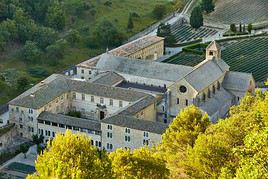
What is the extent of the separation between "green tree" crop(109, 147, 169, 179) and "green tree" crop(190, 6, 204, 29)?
60.5 m

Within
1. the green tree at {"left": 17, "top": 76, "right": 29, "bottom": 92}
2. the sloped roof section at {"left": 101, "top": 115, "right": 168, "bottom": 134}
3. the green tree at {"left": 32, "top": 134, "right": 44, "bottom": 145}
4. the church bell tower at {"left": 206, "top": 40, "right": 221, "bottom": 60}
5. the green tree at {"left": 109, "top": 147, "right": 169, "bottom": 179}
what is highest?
the green tree at {"left": 109, "top": 147, "right": 169, "bottom": 179}

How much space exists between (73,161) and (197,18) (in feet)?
212

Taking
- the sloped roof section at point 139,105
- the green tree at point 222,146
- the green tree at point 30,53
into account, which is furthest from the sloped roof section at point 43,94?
the green tree at point 222,146

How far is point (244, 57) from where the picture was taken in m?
76.1

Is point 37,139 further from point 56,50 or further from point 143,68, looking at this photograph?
point 56,50

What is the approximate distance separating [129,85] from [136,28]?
1206 inches

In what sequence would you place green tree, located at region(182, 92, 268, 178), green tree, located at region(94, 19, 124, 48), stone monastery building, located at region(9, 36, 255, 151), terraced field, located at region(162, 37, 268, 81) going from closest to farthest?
green tree, located at region(182, 92, 268, 178)
stone monastery building, located at region(9, 36, 255, 151)
terraced field, located at region(162, 37, 268, 81)
green tree, located at region(94, 19, 124, 48)

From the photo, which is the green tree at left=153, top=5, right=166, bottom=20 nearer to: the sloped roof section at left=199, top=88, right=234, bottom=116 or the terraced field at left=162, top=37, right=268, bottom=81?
the terraced field at left=162, top=37, right=268, bottom=81

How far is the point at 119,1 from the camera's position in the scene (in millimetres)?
105562

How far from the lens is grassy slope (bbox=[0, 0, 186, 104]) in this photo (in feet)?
243

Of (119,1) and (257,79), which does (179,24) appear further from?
(257,79)

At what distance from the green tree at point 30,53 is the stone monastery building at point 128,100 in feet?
39.3

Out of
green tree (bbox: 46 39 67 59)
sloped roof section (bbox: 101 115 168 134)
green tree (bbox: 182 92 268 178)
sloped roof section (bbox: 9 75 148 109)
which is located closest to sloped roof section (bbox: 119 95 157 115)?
sloped roof section (bbox: 9 75 148 109)

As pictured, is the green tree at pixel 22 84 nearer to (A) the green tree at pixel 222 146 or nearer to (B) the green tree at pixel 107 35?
(B) the green tree at pixel 107 35
